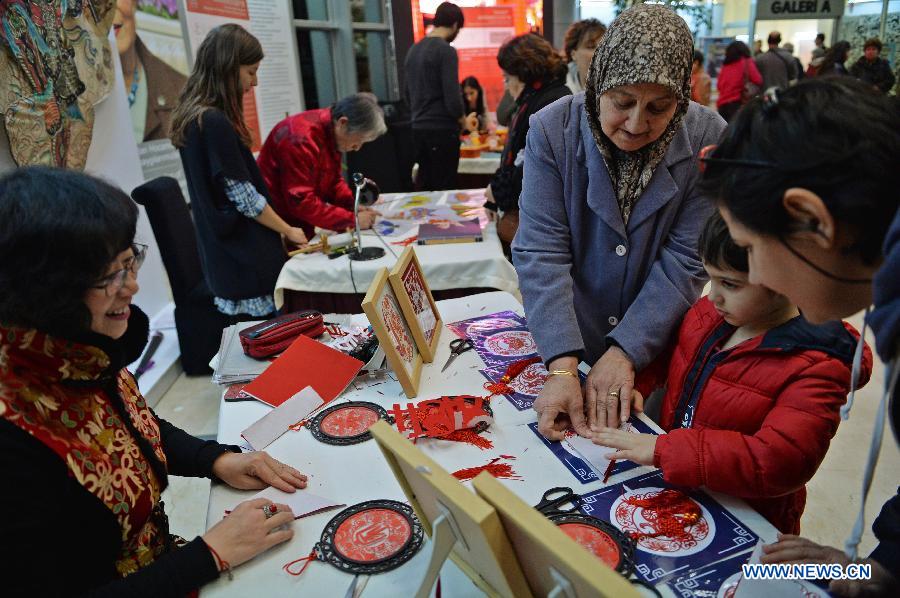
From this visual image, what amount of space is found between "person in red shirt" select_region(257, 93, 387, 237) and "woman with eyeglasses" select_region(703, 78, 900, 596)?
2414 mm

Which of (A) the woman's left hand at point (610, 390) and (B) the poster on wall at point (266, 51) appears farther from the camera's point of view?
(B) the poster on wall at point (266, 51)

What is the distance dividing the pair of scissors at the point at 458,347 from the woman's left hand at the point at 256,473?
0.55 m

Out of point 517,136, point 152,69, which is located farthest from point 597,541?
point 152,69

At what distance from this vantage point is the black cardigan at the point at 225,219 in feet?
8.23

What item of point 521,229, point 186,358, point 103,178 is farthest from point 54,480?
point 186,358

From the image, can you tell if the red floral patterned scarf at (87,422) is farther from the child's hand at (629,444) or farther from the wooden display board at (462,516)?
the child's hand at (629,444)

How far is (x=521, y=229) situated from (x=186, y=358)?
249 centimetres

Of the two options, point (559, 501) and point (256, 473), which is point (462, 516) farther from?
point (256, 473)

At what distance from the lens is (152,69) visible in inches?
150

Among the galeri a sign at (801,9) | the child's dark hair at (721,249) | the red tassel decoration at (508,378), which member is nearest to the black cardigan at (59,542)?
the red tassel decoration at (508,378)

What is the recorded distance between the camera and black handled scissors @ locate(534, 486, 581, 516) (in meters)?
1.05

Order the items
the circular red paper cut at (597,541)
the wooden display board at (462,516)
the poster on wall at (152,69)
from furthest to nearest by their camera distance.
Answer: the poster on wall at (152,69) → the circular red paper cut at (597,541) → the wooden display board at (462,516)

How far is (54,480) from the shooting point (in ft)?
2.96

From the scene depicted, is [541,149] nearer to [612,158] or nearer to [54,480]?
[612,158]
